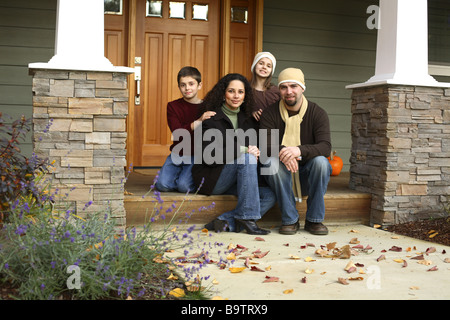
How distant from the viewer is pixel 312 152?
3.50 meters

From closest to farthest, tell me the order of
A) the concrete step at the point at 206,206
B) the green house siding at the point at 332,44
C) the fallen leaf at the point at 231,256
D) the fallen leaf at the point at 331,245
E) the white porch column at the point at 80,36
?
the fallen leaf at the point at 231,256
the fallen leaf at the point at 331,245
the white porch column at the point at 80,36
the concrete step at the point at 206,206
the green house siding at the point at 332,44

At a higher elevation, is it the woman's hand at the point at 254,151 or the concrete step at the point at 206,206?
the woman's hand at the point at 254,151

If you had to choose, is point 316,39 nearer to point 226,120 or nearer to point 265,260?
point 226,120

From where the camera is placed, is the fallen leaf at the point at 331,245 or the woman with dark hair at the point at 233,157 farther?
the woman with dark hair at the point at 233,157

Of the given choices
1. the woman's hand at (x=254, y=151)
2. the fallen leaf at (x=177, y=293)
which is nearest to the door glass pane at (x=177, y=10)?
the woman's hand at (x=254, y=151)

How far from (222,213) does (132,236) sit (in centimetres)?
152

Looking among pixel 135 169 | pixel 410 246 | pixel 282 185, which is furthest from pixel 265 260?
pixel 135 169

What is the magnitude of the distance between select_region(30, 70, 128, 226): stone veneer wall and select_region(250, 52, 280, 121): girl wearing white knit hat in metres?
1.05

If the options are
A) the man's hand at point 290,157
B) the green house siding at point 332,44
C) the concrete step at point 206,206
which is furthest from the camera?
the green house siding at point 332,44

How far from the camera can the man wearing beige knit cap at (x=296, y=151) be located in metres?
3.51

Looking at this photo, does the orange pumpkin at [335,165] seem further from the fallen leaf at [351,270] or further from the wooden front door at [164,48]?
the fallen leaf at [351,270]

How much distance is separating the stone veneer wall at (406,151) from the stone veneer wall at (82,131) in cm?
195

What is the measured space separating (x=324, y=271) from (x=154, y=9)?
351 cm
